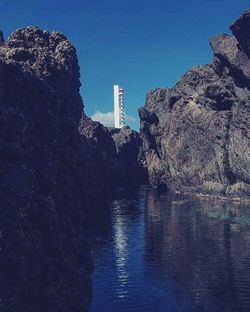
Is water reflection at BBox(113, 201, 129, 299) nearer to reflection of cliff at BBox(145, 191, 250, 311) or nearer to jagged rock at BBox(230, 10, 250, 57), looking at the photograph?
reflection of cliff at BBox(145, 191, 250, 311)

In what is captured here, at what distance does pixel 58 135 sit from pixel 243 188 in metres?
134

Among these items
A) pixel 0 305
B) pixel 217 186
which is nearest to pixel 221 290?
pixel 0 305

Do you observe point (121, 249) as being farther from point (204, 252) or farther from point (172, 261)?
point (204, 252)

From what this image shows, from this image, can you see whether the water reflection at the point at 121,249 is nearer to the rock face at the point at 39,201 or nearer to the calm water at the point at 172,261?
the calm water at the point at 172,261

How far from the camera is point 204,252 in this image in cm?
10031

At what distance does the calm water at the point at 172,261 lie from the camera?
7169 centimetres

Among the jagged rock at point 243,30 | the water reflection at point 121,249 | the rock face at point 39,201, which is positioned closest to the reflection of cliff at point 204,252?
the water reflection at point 121,249

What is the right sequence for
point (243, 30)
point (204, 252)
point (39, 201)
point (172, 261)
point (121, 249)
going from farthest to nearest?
point (243, 30) → point (121, 249) → point (204, 252) → point (172, 261) → point (39, 201)

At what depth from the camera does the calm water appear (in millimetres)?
71688

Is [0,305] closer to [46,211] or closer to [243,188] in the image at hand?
[46,211]

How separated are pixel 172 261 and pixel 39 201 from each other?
48.3 meters

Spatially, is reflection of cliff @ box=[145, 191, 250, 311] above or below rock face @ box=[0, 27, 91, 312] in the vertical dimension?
below

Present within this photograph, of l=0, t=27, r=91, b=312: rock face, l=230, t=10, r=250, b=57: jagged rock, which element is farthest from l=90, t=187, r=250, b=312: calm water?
l=230, t=10, r=250, b=57: jagged rock

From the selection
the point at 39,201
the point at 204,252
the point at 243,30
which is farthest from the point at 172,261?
the point at 243,30
